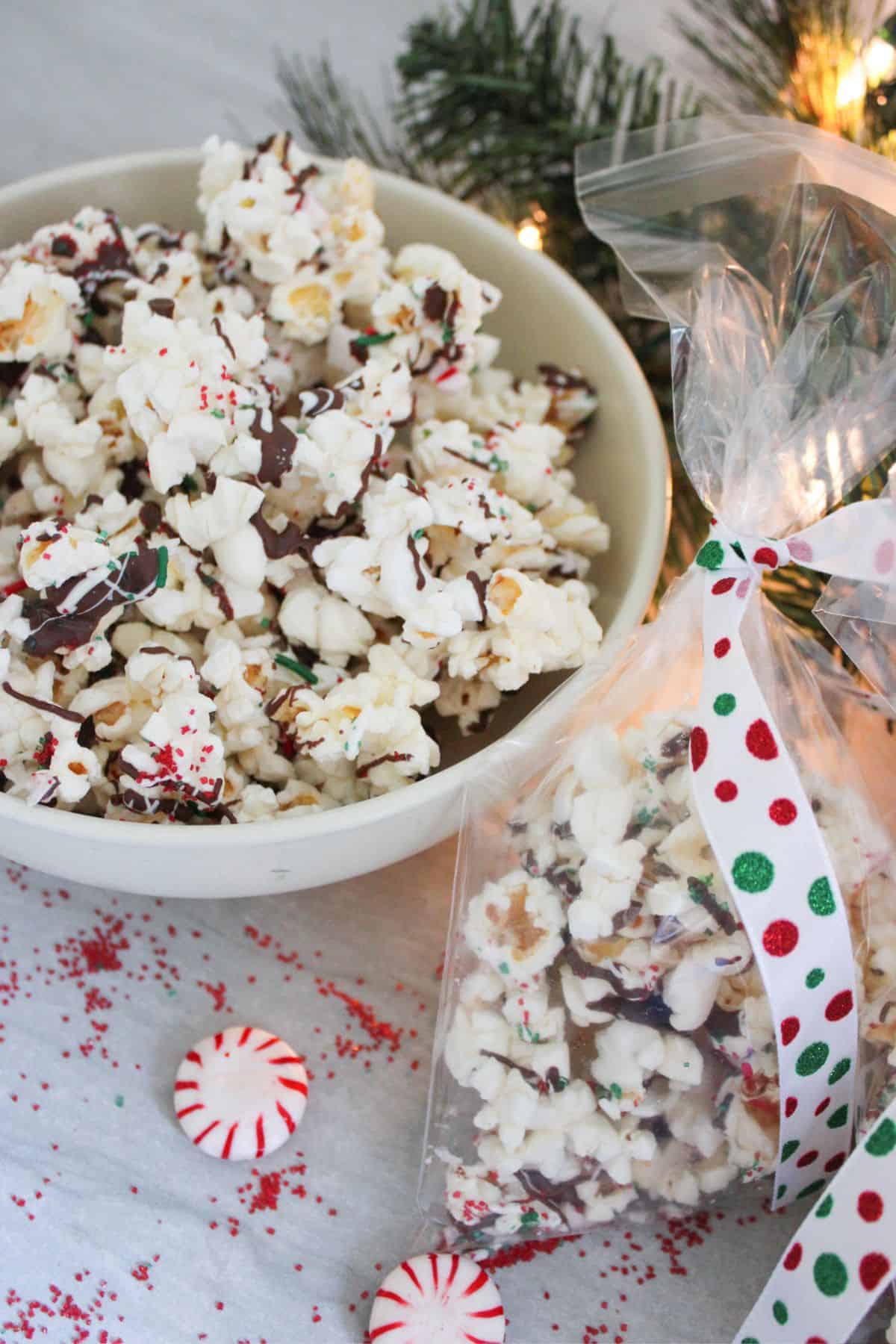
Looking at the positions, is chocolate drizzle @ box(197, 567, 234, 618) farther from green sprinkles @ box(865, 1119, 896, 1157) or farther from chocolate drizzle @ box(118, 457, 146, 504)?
green sprinkles @ box(865, 1119, 896, 1157)

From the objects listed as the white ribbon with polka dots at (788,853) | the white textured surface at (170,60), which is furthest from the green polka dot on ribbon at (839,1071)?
the white textured surface at (170,60)

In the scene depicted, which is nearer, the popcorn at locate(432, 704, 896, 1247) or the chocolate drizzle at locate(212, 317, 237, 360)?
the popcorn at locate(432, 704, 896, 1247)

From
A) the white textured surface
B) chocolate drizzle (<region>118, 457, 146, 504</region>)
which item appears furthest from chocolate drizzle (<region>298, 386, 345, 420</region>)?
the white textured surface

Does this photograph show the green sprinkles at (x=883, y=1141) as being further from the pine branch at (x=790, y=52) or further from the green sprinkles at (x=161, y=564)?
the pine branch at (x=790, y=52)

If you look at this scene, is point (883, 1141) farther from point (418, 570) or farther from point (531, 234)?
point (531, 234)

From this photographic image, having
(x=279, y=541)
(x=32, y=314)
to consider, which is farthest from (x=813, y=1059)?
(x=32, y=314)

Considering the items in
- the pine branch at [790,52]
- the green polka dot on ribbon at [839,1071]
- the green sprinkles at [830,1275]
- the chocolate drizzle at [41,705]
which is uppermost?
the pine branch at [790,52]
